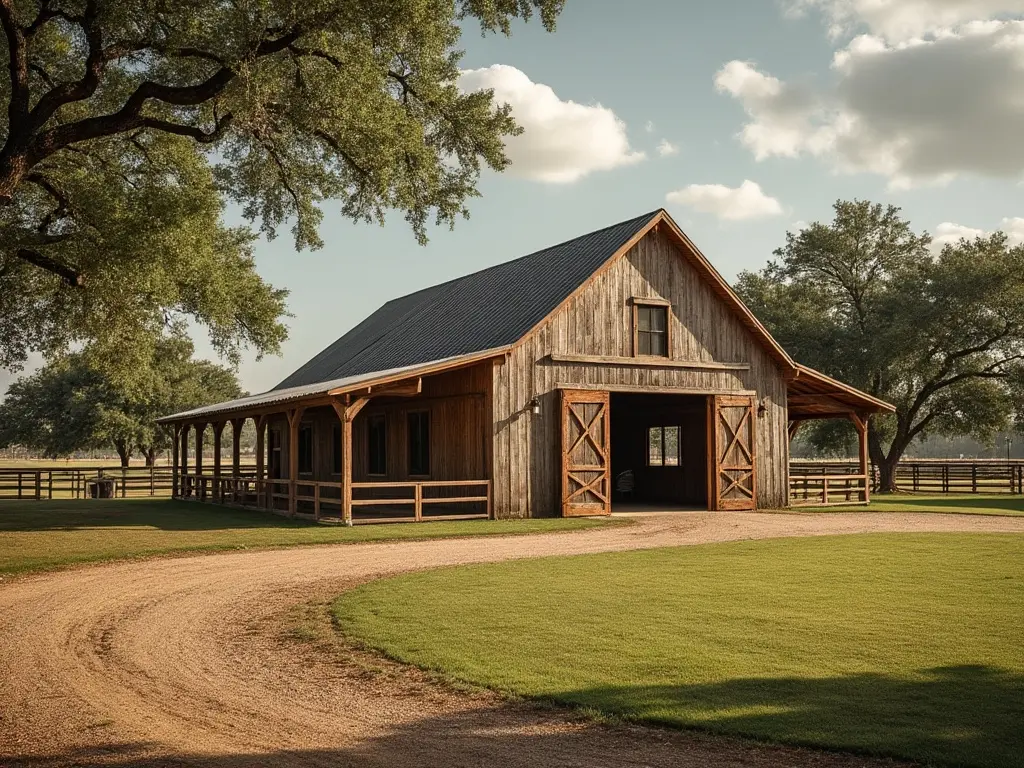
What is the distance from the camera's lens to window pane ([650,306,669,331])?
23.8 m

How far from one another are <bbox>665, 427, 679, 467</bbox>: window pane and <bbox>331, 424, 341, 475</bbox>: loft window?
389 inches

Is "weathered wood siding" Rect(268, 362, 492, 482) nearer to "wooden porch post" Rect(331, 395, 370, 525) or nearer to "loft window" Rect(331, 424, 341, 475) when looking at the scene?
"loft window" Rect(331, 424, 341, 475)

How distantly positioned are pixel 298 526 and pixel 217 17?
982 centimetres

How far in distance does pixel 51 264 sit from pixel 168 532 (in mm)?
5627

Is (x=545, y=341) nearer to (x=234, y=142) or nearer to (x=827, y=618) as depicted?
(x=234, y=142)

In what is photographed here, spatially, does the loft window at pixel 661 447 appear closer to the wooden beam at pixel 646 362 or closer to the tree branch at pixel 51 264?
the wooden beam at pixel 646 362

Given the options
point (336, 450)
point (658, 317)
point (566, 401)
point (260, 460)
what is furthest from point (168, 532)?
A: point (658, 317)

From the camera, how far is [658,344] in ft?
78.4

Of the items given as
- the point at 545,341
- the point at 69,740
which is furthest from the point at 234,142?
the point at 69,740

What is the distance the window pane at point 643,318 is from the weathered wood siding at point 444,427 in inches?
176

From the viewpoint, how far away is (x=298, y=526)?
1975 centimetres

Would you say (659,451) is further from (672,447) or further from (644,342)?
(644,342)

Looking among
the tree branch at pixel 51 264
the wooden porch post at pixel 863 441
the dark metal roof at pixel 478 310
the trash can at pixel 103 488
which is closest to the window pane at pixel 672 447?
the wooden porch post at pixel 863 441

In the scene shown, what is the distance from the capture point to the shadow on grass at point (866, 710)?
5.66 meters
